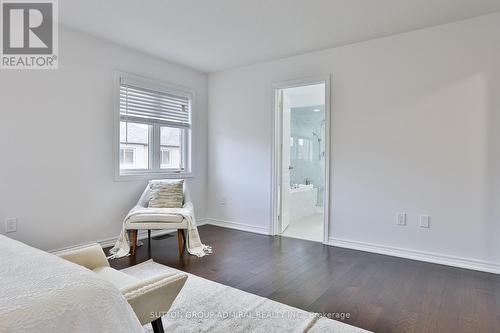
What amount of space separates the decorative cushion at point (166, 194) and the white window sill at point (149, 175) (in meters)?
0.25

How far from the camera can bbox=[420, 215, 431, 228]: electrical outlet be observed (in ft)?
10.4

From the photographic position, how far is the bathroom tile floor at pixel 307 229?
13.7ft

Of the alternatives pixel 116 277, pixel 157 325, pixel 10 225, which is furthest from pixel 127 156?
pixel 157 325

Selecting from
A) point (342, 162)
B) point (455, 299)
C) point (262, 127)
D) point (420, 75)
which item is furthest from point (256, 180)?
point (455, 299)

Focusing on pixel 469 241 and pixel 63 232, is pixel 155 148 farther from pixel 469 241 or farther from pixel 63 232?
pixel 469 241

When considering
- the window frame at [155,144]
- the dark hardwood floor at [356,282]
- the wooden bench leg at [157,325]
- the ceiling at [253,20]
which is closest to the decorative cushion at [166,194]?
the window frame at [155,144]

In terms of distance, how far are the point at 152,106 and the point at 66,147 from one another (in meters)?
1.27

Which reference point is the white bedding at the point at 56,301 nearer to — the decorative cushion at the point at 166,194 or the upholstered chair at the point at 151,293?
the upholstered chair at the point at 151,293

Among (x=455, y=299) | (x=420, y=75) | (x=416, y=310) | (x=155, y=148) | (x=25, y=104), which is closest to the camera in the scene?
(x=416, y=310)

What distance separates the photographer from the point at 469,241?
2961mm

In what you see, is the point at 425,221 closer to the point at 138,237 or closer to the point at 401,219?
the point at 401,219

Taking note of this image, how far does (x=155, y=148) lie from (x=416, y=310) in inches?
139

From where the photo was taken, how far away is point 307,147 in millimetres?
6680

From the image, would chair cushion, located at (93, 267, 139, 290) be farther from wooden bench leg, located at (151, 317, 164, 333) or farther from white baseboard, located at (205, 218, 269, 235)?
white baseboard, located at (205, 218, 269, 235)
